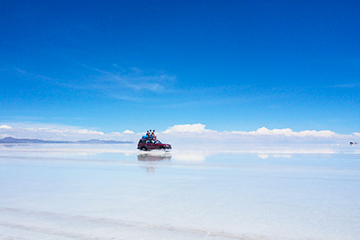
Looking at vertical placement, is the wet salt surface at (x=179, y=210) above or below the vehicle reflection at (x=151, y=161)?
below

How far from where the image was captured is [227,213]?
5828mm

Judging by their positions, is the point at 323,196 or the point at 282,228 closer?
the point at 282,228

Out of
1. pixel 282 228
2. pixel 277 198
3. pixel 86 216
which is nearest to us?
pixel 282 228

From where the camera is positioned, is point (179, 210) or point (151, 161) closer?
point (179, 210)

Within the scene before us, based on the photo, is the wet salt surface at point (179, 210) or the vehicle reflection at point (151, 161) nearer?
the wet salt surface at point (179, 210)

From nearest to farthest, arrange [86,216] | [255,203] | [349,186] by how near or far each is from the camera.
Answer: [86,216]
[255,203]
[349,186]

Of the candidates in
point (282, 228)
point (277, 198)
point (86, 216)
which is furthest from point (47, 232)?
point (277, 198)

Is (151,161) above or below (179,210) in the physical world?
above

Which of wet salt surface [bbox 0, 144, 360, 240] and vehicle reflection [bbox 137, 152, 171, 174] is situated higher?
vehicle reflection [bbox 137, 152, 171, 174]

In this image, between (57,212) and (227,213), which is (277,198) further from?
(57,212)

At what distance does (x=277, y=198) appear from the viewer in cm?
734

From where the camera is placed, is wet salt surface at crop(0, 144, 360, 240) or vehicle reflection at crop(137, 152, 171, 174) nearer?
wet salt surface at crop(0, 144, 360, 240)

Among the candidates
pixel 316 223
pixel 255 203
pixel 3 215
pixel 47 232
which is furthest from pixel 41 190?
pixel 316 223

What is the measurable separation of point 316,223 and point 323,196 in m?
2.91
